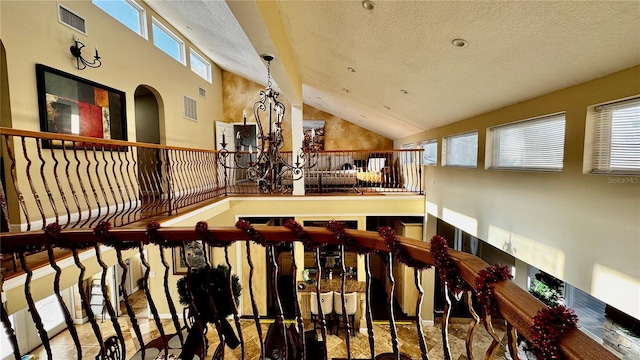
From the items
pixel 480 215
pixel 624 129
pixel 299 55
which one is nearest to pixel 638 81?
pixel 624 129

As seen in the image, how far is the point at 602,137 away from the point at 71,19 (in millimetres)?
6479

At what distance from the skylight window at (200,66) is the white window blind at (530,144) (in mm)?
7360

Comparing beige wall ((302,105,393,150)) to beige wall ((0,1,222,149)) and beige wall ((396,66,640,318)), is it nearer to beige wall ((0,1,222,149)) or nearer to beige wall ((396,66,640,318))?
beige wall ((0,1,222,149))

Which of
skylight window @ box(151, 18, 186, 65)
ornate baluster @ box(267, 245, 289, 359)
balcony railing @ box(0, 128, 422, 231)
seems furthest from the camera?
skylight window @ box(151, 18, 186, 65)

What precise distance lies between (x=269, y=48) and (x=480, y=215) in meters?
3.81

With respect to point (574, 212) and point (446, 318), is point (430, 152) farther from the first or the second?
point (446, 318)

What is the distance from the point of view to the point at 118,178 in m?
4.82

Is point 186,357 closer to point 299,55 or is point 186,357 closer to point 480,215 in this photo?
point 480,215

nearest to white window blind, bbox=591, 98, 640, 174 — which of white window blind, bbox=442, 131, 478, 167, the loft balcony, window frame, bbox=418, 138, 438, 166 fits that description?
the loft balcony

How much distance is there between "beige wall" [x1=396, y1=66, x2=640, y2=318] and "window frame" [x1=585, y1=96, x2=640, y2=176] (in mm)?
60

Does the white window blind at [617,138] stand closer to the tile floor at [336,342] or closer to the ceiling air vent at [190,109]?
the tile floor at [336,342]

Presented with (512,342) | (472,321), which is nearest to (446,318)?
(472,321)

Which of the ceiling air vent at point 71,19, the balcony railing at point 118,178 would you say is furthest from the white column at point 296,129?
the ceiling air vent at point 71,19

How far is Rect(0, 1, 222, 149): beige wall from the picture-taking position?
3123 mm
